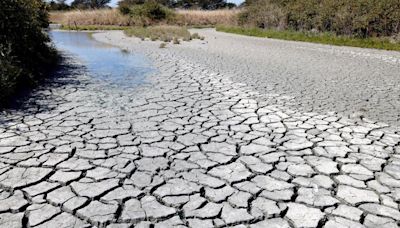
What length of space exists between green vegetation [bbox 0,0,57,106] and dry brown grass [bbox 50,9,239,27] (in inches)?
896

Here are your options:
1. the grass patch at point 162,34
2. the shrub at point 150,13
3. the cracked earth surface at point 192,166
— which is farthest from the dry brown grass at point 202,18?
the cracked earth surface at point 192,166

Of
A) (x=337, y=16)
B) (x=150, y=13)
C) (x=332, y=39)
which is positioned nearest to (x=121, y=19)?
(x=150, y=13)

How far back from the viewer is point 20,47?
8.26 metres

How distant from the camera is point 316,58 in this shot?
1174 cm

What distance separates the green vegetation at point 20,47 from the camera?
260 inches

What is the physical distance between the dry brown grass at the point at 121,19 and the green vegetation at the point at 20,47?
2275 cm

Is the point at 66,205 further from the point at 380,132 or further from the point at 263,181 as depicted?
the point at 380,132

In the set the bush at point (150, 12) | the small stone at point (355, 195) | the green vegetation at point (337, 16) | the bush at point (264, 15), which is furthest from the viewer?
the bush at point (150, 12)

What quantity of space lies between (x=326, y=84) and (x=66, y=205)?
20.4ft

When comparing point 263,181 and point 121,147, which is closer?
point 263,181

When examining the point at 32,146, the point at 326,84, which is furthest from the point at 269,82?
the point at 32,146

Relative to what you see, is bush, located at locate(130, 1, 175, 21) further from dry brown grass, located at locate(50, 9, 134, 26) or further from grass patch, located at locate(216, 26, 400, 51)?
grass patch, located at locate(216, 26, 400, 51)

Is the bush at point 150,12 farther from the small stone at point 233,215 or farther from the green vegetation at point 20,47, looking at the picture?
the small stone at point 233,215

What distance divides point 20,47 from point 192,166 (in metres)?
6.33
